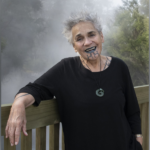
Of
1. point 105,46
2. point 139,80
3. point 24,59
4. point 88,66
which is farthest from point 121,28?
point 88,66

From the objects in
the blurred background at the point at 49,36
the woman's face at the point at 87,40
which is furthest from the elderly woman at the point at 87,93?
the blurred background at the point at 49,36

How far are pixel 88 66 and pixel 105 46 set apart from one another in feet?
37.9

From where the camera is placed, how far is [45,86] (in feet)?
3.52

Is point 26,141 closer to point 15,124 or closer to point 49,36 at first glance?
point 15,124

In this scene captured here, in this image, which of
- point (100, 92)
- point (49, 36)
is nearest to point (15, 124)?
point (100, 92)

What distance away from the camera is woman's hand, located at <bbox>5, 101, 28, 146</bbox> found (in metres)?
0.81

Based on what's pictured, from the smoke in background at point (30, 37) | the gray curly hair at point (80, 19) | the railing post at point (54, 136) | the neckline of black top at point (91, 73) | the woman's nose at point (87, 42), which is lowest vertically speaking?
the railing post at point (54, 136)

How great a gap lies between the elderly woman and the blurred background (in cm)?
773

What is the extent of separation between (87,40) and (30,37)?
9.64 meters

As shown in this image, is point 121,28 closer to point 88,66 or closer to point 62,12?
point 62,12

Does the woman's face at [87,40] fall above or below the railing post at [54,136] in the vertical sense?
above

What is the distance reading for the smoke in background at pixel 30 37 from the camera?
9273mm

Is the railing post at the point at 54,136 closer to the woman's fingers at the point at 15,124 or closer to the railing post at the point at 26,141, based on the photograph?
the railing post at the point at 26,141

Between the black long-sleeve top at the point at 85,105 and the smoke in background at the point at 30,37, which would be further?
the smoke in background at the point at 30,37
